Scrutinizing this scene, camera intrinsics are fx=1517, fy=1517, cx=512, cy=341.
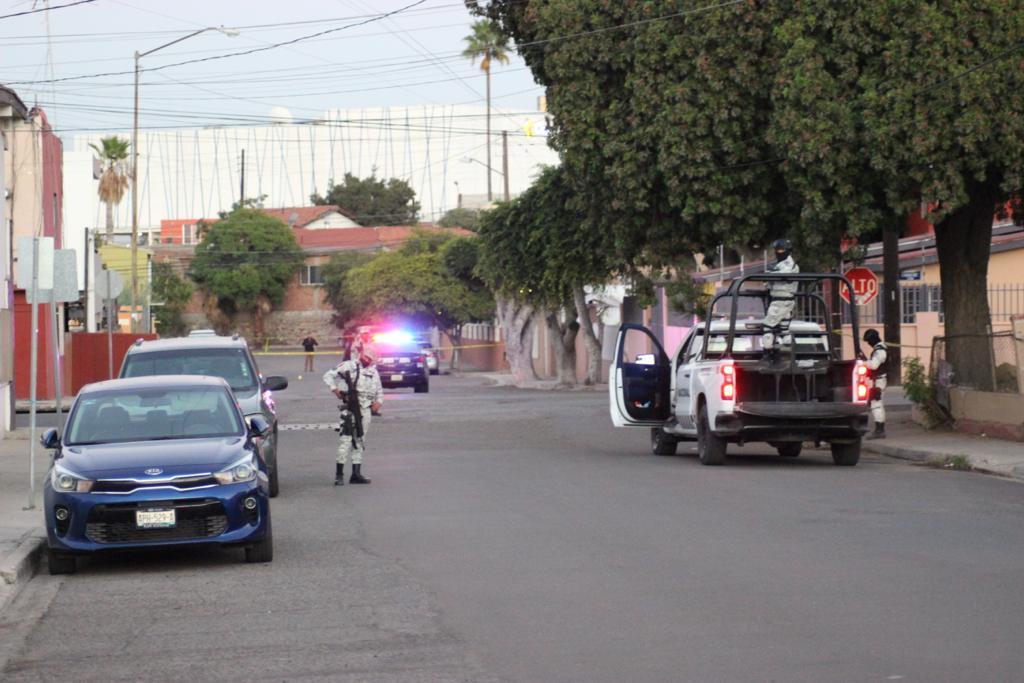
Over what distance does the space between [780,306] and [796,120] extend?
13.0 feet

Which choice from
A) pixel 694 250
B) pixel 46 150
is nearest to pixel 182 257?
pixel 46 150

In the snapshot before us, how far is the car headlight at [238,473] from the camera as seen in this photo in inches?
467

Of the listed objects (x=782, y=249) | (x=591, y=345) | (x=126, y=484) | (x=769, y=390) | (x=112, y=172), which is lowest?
(x=126, y=484)

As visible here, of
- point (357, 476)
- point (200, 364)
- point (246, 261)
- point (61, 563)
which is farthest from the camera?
point (246, 261)

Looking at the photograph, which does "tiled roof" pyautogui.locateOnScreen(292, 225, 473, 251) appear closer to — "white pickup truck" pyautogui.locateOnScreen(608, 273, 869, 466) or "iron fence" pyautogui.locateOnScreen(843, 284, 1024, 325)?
"iron fence" pyautogui.locateOnScreen(843, 284, 1024, 325)

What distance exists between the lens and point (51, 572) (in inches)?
478

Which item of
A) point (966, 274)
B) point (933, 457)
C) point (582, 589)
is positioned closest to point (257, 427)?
point (582, 589)

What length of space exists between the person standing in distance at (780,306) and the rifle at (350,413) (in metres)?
5.34

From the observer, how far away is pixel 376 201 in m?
112

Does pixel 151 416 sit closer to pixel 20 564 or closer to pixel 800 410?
pixel 20 564

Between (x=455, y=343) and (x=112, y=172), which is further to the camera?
(x=455, y=343)

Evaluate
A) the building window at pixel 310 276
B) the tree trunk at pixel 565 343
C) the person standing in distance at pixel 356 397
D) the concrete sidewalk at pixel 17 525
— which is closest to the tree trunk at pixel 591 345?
the tree trunk at pixel 565 343

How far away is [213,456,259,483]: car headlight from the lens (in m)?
11.9

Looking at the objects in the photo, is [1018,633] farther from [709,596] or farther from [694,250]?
[694,250]
